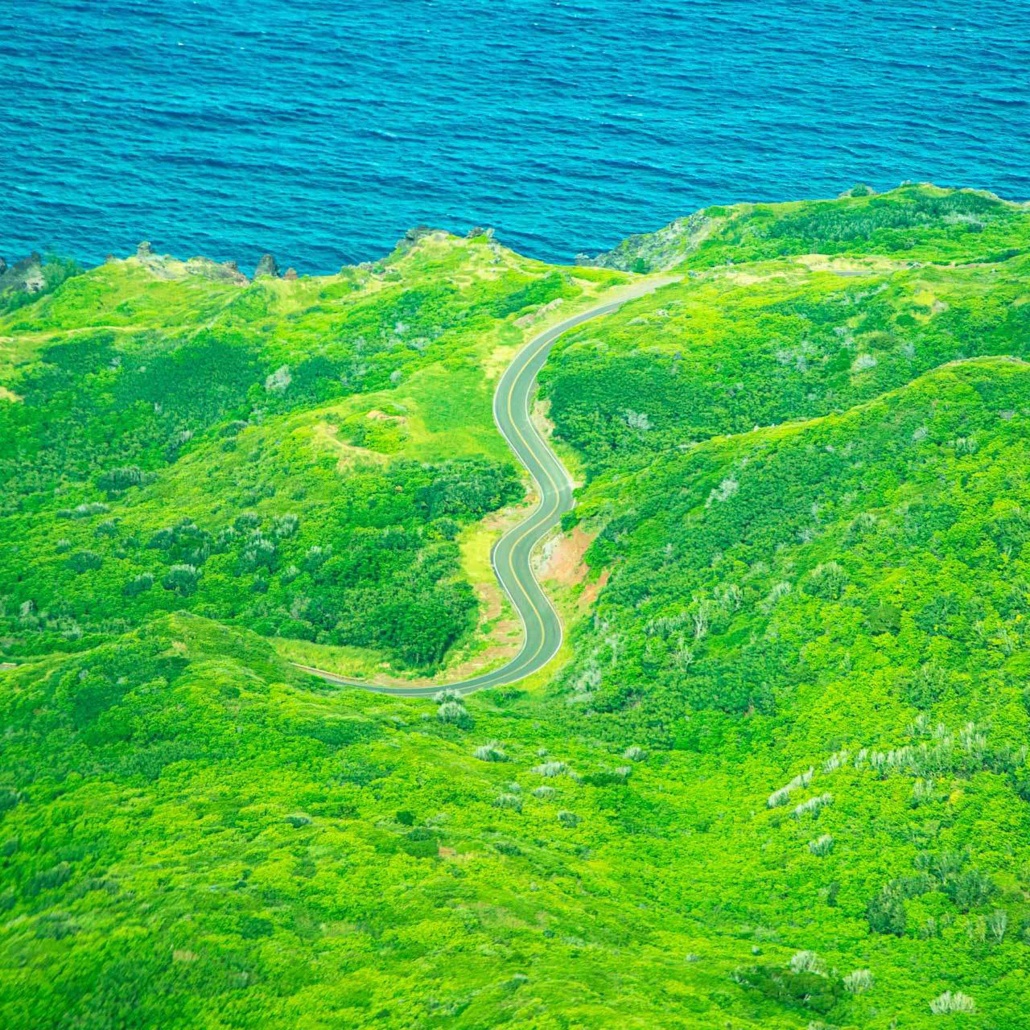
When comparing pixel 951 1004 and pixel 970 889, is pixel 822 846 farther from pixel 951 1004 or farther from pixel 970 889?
pixel 951 1004

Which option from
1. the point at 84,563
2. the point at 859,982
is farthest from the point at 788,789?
the point at 84,563

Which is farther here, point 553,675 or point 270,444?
point 270,444

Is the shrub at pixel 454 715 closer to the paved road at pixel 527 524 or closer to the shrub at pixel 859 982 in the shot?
the paved road at pixel 527 524

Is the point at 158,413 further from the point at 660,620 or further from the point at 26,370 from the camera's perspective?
the point at 660,620

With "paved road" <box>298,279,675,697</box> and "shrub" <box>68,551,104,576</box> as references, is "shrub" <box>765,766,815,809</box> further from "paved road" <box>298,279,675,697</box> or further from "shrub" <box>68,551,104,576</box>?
"shrub" <box>68,551,104,576</box>

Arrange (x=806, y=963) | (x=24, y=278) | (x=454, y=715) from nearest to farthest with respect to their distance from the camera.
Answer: (x=806, y=963) < (x=454, y=715) < (x=24, y=278)

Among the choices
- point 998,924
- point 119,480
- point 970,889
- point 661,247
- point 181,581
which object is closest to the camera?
point 998,924

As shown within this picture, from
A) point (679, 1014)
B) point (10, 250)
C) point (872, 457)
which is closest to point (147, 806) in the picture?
point (679, 1014)

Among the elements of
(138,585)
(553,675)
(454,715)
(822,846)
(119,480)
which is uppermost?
(822,846)
